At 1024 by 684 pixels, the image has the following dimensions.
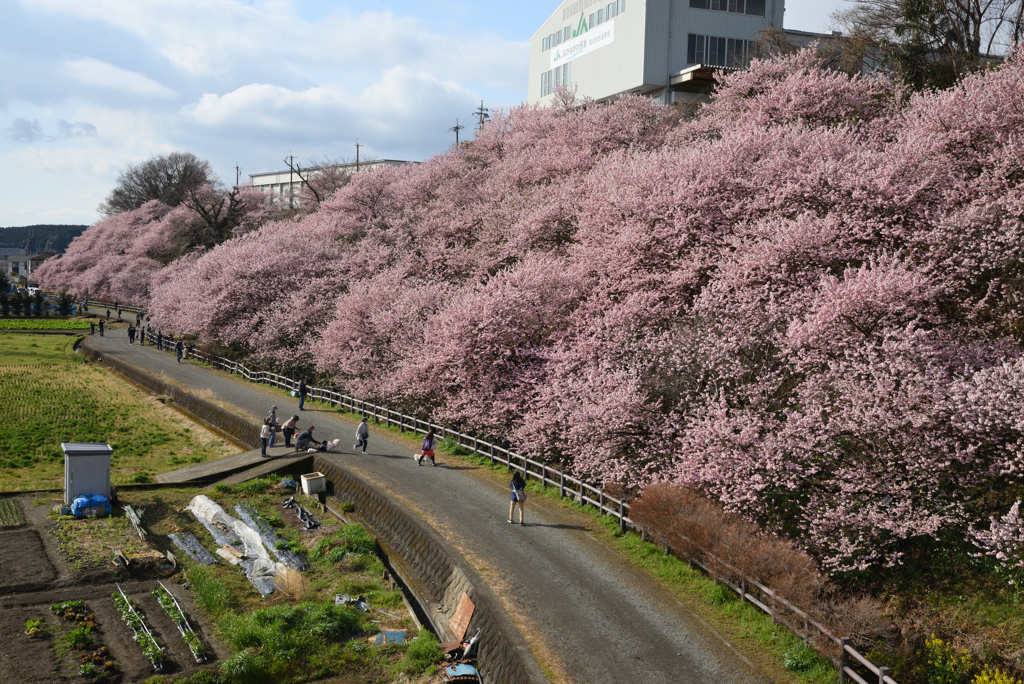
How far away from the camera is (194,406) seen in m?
33.8

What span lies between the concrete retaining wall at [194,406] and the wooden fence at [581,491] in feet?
14.5

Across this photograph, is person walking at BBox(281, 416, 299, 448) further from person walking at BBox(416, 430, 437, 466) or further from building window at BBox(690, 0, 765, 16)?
building window at BBox(690, 0, 765, 16)

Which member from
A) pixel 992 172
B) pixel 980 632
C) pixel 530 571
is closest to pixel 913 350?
pixel 980 632

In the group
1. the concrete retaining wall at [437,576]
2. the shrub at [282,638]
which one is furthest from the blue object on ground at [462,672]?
the shrub at [282,638]

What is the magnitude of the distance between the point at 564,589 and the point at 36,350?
50.3 meters

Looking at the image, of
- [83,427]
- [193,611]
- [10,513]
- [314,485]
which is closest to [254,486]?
[314,485]

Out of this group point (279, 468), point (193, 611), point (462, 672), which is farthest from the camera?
point (279, 468)

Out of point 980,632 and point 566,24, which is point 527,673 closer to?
point 980,632

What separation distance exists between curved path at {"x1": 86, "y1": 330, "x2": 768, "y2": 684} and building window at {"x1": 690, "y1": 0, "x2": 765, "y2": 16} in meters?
34.1

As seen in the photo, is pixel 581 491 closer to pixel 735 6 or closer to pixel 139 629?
pixel 139 629

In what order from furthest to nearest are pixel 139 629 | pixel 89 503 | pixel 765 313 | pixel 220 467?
pixel 220 467 → pixel 89 503 → pixel 765 313 → pixel 139 629

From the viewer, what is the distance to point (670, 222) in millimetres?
23312

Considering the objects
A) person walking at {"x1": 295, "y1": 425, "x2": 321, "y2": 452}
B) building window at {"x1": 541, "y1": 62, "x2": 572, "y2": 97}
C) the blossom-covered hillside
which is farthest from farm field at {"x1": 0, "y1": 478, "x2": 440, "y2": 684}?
Result: building window at {"x1": 541, "y1": 62, "x2": 572, "y2": 97}

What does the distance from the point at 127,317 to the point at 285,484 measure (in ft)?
184
